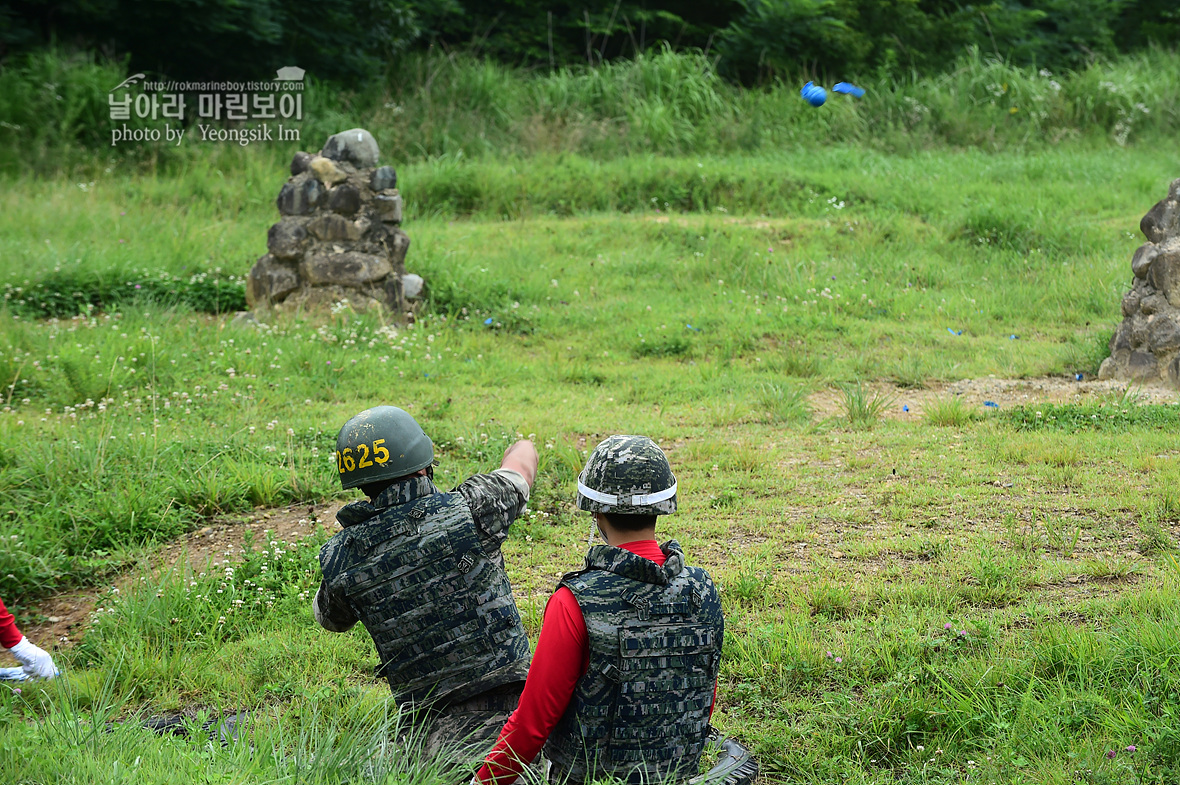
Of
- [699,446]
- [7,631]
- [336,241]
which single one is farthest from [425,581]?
[336,241]

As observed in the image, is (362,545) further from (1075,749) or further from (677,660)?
(1075,749)

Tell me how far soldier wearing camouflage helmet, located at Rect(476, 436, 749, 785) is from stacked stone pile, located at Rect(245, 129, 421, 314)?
6.27 m

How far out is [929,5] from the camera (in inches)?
752

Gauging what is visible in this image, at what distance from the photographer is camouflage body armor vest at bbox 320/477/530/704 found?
292 cm

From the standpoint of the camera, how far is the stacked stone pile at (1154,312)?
6664 millimetres

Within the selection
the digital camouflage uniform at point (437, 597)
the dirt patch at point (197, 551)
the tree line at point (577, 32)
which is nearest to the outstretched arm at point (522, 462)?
the digital camouflage uniform at point (437, 597)

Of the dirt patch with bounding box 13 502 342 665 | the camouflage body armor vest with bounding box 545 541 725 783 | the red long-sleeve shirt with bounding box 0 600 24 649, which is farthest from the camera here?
the dirt patch with bounding box 13 502 342 665

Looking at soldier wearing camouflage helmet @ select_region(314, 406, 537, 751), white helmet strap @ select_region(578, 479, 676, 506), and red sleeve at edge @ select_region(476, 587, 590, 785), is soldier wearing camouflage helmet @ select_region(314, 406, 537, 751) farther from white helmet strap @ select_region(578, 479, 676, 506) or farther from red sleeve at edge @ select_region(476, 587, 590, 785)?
white helmet strap @ select_region(578, 479, 676, 506)

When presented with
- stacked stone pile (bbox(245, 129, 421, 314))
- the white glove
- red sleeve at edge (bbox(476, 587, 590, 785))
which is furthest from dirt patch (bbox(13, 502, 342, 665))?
stacked stone pile (bbox(245, 129, 421, 314))

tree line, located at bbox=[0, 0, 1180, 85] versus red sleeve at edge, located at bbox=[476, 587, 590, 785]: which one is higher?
tree line, located at bbox=[0, 0, 1180, 85]

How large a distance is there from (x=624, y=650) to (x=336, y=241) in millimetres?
6802

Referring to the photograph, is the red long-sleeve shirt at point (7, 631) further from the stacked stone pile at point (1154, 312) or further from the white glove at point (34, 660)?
the stacked stone pile at point (1154, 312)

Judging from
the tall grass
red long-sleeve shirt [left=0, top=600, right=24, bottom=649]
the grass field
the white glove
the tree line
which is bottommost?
the white glove

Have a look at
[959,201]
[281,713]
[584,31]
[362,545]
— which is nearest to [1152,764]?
[362,545]
